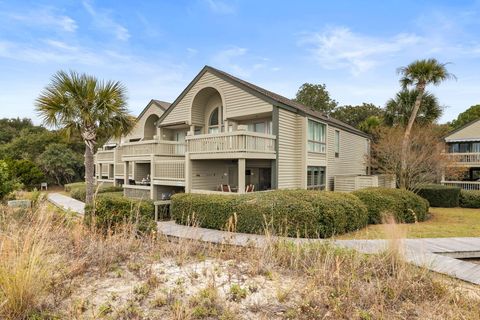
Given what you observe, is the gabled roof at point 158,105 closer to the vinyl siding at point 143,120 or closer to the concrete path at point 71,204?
the vinyl siding at point 143,120

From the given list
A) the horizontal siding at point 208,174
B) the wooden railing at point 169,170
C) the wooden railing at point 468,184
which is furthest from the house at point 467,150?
the wooden railing at point 169,170

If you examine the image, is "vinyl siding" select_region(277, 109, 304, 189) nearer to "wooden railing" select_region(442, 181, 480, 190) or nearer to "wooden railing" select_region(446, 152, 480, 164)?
"wooden railing" select_region(442, 181, 480, 190)

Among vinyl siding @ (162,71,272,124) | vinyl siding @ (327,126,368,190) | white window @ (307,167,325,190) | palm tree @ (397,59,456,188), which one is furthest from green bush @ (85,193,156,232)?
palm tree @ (397,59,456,188)

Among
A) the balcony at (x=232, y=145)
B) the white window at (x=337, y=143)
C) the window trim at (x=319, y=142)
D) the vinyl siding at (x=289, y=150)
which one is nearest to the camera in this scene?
the balcony at (x=232, y=145)

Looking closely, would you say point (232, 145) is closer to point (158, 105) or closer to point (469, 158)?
point (158, 105)

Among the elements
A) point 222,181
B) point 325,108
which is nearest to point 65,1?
point 222,181

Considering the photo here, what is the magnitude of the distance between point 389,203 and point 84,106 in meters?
14.5

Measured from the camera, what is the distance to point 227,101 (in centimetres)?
1598

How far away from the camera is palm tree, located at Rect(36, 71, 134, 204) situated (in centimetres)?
1308

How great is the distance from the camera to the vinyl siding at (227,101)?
1505cm

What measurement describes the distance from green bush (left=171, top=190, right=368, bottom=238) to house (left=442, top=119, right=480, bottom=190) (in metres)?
18.8

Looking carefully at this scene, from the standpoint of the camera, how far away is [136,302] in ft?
13.5

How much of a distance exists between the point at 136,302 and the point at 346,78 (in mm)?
22310

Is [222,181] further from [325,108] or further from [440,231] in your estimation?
[325,108]
